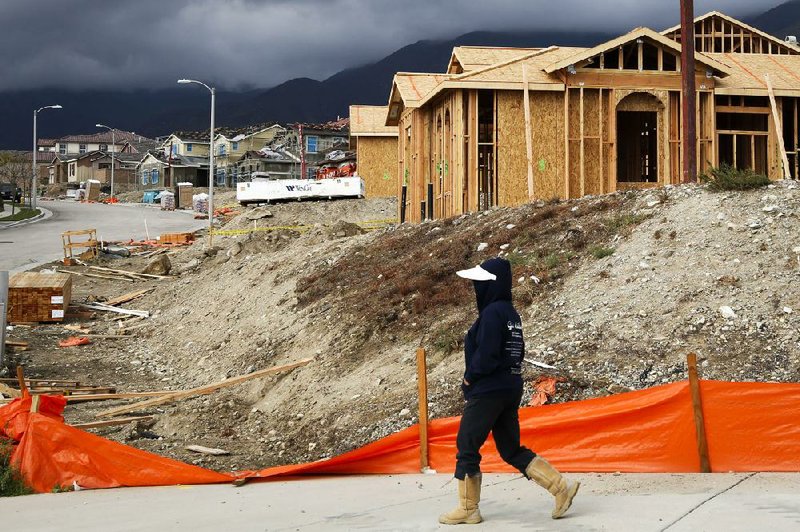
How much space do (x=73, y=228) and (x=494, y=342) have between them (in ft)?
141

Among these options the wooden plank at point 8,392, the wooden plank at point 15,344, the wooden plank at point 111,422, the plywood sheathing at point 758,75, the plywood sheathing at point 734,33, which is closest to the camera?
the wooden plank at point 111,422

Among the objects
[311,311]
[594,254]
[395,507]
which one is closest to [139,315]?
[311,311]

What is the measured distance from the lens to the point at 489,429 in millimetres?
6707

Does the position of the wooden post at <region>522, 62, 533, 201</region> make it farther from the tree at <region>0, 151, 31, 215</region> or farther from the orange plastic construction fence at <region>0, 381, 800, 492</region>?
the tree at <region>0, 151, 31, 215</region>

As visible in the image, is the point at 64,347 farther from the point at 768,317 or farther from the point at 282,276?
the point at 768,317

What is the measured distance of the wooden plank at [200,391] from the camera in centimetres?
1362

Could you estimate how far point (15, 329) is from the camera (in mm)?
22094

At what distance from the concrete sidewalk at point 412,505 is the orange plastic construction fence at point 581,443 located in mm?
172

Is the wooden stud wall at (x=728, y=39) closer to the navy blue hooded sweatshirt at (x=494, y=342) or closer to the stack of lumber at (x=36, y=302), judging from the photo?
the stack of lumber at (x=36, y=302)

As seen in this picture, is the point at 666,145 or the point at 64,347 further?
the point at 666,145

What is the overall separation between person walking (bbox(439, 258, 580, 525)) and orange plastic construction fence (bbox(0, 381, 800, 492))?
162 centimetres

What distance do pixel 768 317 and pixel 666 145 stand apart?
39.0ft

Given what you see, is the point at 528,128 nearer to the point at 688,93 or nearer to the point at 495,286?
the point at 688,93

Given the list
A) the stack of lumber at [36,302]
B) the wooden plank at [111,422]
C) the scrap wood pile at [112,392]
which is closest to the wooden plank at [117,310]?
the stack of lumber at [36,302]
